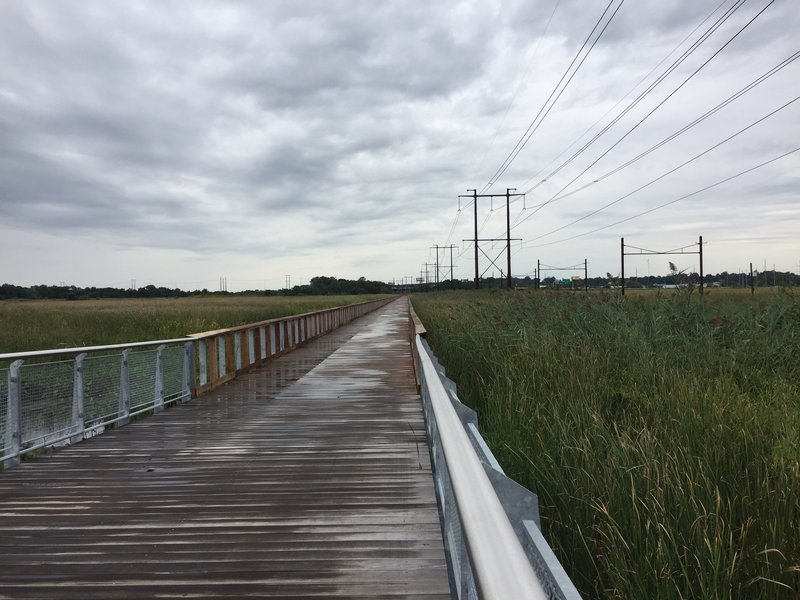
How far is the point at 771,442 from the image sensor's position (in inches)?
165

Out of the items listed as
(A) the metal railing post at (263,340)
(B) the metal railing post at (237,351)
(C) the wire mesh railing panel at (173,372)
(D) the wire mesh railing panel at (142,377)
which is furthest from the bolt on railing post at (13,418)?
(A) the metal railing post at (263,340)

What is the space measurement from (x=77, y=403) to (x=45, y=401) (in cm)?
41

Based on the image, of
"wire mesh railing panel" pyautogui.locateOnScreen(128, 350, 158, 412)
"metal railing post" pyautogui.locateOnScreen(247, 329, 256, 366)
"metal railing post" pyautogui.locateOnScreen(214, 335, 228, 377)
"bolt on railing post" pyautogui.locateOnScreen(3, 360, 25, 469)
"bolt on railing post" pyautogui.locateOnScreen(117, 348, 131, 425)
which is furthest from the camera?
"metal railing post" pyautogui.locateOnScreen(247, 329, 256, 366)

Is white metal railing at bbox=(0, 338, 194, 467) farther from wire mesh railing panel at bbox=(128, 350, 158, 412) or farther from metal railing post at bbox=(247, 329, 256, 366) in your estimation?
metal railing post at bbox=(247, 329, 256, 366)

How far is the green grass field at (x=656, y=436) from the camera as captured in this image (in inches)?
115

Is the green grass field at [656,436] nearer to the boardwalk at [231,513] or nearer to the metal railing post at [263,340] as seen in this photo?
the boardwalk at [231,513]

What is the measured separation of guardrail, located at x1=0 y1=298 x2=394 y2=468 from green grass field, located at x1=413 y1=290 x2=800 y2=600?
14.4 ft

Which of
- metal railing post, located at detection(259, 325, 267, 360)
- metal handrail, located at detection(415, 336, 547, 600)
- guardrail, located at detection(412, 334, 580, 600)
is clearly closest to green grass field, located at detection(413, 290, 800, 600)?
guardrail, located at detection(412, 334, 580, 600)

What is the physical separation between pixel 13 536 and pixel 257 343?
34.0 feet

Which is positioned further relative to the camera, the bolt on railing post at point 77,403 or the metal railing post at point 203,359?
the metal railing post at point 203,359

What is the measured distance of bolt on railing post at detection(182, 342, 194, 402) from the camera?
377 inches

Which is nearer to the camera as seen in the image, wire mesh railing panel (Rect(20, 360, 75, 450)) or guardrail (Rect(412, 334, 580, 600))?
guardrail (Rect(412, 334, 580, 600))

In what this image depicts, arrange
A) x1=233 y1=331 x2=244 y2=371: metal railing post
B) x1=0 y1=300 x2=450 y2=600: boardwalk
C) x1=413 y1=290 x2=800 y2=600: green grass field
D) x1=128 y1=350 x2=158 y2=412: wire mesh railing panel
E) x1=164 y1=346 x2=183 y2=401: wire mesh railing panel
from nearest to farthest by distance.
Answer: x1=413 y1=290 x2=800 y2=600: green grass field → x1=0 y1=300 x2=450 y2=600: boardwalk → x1=128 y1=350 x2=158 y2=412: wire mesh railing panel → x1=164 y1=346 x2=183 y2=401: wire mesh railing panel → x1=233 y1=331 x2=244 y2=371: metal railing post

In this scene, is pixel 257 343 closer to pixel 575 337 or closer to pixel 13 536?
pixel 575 337
